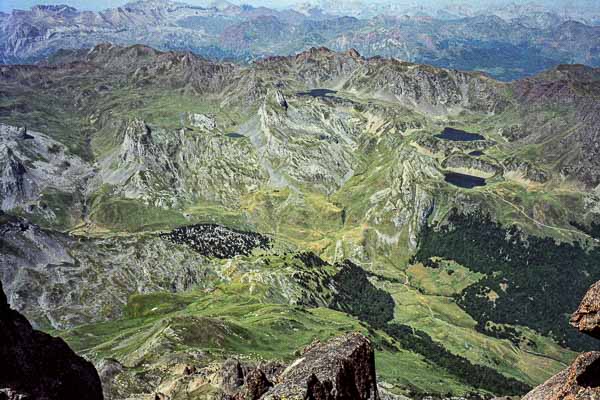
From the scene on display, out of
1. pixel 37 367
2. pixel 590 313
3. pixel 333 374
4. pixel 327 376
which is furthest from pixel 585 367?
pixel 37 367

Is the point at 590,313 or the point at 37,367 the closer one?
the point at 590,313

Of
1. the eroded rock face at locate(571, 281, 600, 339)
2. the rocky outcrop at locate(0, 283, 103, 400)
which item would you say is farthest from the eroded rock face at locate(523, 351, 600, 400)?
the rocky outcrop at locate(0, 283, 103, 400)

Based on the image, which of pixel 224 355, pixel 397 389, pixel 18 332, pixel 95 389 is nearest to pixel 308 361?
pixel 95 389

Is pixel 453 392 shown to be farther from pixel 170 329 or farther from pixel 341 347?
pixel 341 347

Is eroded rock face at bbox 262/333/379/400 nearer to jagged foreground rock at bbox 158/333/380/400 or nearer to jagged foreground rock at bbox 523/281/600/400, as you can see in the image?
jagged foreground rock at bbox 158/333/380/400

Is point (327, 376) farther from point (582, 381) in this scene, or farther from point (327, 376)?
point (582, 381)

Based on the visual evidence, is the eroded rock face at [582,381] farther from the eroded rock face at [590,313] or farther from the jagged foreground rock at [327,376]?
the jagged foreground rock at [327,376]

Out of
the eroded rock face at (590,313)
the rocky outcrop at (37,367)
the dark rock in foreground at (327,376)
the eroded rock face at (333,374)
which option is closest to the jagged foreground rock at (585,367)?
the eroded rock face at (590,313)
